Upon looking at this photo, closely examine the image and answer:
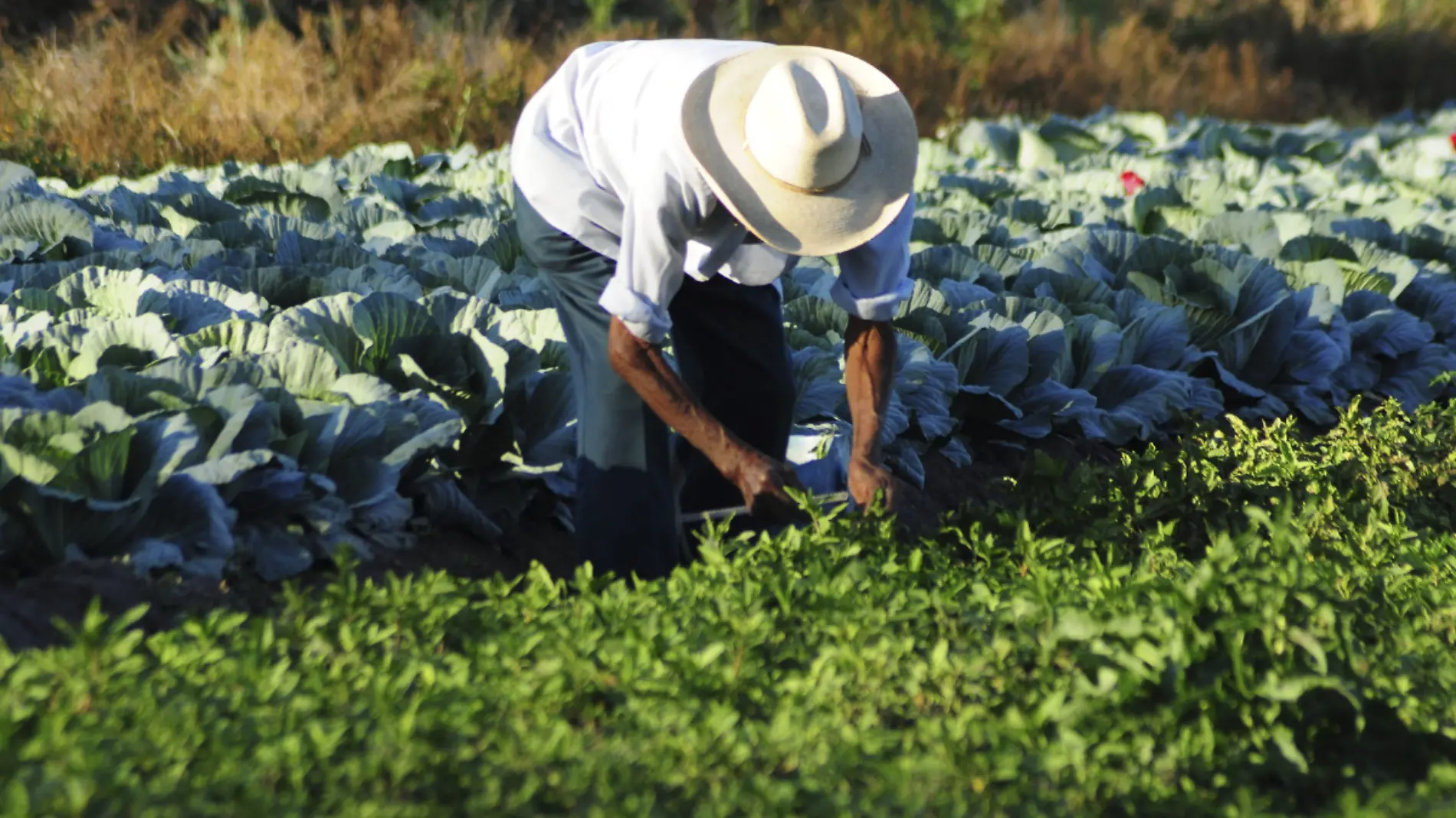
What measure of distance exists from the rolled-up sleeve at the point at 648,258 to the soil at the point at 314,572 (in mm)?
615

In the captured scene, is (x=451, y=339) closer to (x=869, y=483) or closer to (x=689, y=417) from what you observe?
(x=689, y=417)

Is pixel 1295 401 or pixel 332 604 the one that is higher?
pixel 332 604

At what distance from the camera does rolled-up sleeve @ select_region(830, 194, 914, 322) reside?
347 centimetres

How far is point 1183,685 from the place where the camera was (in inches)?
107

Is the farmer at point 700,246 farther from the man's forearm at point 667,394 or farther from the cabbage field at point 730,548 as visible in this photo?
the cabbage field at point 730,548

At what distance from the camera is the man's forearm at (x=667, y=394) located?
3246 mm

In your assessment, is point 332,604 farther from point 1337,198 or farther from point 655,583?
point 1337,198

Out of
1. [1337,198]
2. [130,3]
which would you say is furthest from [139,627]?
[130,3]

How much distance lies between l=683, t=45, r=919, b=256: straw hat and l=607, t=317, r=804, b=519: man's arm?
0.36m

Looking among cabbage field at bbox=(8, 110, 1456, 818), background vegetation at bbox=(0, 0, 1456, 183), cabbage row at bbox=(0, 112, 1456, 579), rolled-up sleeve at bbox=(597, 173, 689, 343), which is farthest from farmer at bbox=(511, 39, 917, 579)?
background vegetation at bbox=(0, 0, 1456, 183)

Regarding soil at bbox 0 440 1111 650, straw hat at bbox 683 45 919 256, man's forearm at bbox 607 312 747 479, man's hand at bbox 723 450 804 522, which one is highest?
straw hat at bbox 683 45 919 256

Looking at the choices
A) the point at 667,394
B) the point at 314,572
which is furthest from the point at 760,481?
the point at 314,572

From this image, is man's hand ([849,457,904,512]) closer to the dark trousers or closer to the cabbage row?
the dark trousers

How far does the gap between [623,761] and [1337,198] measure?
8.13m
